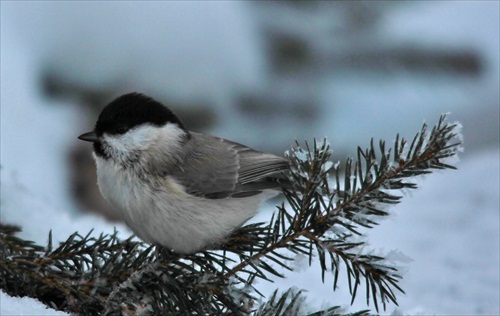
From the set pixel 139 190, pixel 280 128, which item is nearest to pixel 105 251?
pixel 139 190

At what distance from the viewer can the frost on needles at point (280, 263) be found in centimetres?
99

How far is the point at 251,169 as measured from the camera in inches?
58.2

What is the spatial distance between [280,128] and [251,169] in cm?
156

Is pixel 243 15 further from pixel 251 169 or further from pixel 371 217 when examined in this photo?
pixel 371 217

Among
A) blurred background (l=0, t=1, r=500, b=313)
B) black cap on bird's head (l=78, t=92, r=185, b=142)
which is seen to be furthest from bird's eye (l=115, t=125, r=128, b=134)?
blurred background (l=0, t=1, r=500, b=313)

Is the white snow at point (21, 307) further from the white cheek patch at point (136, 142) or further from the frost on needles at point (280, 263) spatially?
the white cheek patch at point (136, 142)

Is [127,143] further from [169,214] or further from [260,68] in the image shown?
[260,68]

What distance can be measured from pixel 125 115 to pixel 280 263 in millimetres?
513

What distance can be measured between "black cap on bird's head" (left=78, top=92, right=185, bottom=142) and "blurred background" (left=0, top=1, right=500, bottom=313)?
4.67ft

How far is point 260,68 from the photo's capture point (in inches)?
125

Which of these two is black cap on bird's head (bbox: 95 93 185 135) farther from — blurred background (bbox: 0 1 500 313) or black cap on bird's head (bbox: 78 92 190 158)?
blurred background (bbox: 0 1 500 313)

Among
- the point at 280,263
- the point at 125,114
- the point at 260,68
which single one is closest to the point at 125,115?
the point at 125,114

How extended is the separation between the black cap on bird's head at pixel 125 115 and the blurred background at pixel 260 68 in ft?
4.67

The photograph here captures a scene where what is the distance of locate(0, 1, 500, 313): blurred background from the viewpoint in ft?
9.66
